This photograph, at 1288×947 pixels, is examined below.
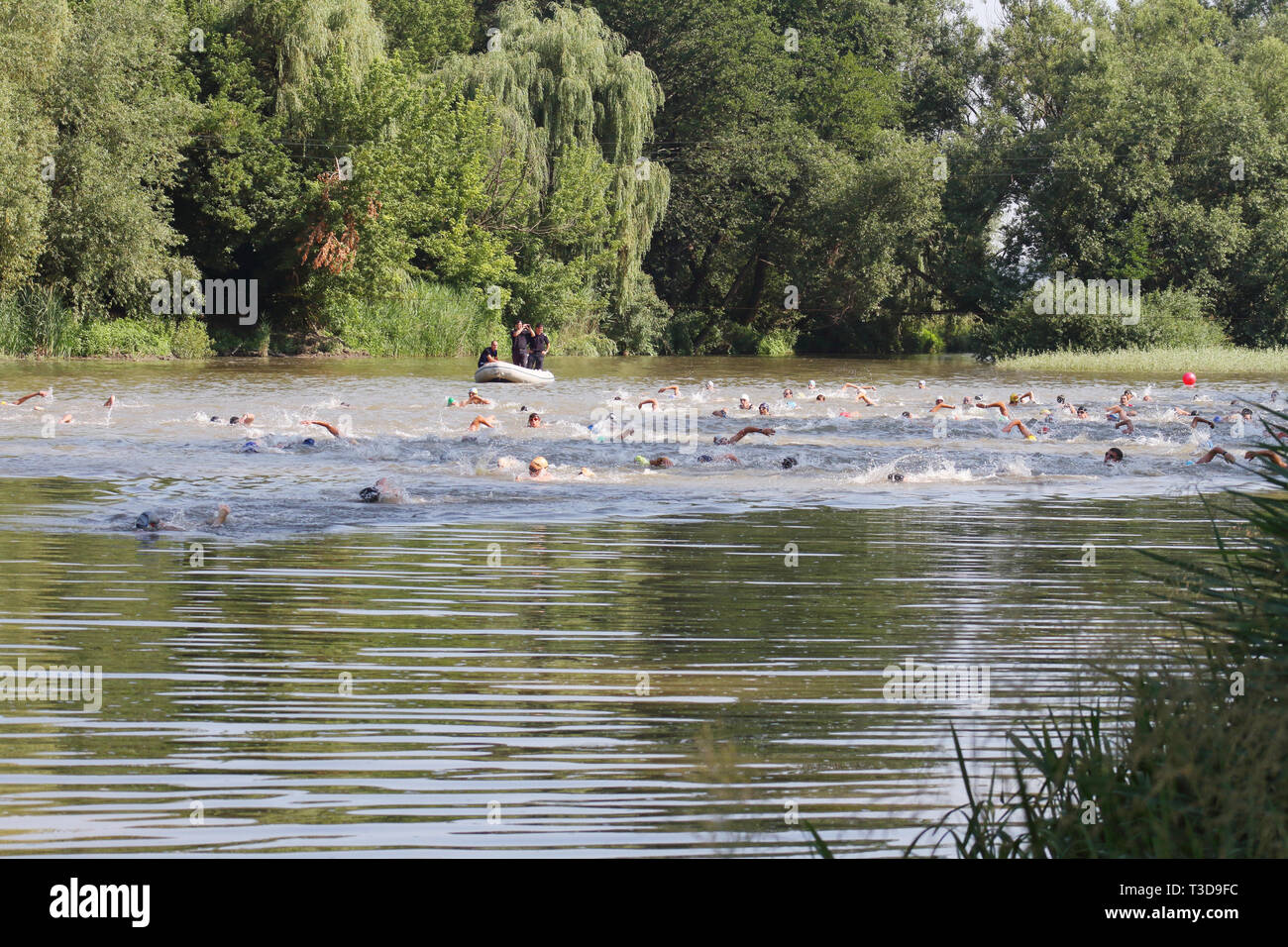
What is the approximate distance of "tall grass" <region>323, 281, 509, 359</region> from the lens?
45594 mm

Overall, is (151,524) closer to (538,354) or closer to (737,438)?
(737,438)

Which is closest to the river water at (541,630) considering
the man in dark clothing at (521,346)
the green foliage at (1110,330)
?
the man in dark clothing at (521,346)

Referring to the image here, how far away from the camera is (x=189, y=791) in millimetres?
5176

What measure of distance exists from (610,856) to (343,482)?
11.9m

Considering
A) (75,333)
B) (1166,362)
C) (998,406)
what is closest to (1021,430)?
(998,406)

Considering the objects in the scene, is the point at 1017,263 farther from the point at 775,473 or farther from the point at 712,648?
the point at 712,648

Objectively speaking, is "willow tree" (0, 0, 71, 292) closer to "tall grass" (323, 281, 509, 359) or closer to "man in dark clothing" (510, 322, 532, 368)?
"tall grass" (323, 281, 509, 359)

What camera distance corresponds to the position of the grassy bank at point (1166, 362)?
44250 mm

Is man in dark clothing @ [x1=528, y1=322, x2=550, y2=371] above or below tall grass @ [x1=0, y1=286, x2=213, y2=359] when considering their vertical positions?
below

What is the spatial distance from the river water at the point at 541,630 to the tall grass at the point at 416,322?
25141 mm

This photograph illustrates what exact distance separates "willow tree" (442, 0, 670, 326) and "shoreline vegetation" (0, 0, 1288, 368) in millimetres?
144

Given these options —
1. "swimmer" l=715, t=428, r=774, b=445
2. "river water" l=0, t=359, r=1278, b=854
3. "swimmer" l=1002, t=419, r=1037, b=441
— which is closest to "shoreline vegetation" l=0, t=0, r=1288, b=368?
"river water" l=0, t=359, r=1278, b=854

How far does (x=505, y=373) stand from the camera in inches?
1255
